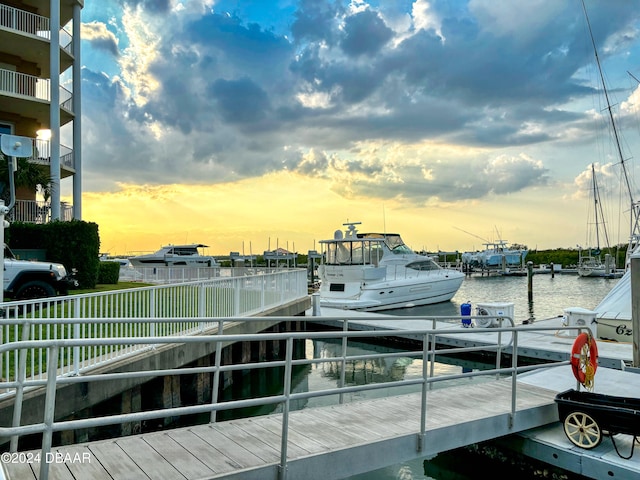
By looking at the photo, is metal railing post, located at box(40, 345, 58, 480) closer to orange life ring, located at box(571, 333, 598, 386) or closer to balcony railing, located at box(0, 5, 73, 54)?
orange life ring, located at box(571, 333, 598, 386)

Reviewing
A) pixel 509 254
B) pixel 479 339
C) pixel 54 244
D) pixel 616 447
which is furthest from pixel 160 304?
pixel 509 254

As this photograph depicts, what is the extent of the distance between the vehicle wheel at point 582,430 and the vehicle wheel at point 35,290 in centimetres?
1203

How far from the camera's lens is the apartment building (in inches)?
1002

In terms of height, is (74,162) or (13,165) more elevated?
(74,162)

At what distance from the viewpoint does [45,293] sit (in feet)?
44.5

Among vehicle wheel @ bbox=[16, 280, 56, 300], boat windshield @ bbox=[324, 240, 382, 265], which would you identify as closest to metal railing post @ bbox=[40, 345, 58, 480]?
vehicle wheel @ bbox=[16, 280, 56, 300]

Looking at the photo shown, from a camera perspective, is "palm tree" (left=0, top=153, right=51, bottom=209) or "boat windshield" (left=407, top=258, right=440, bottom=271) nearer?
"palm tree" (left=0, top=153, right=51, bottom=209)

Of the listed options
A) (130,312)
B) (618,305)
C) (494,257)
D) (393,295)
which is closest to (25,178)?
(130,312)

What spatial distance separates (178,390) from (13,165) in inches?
217

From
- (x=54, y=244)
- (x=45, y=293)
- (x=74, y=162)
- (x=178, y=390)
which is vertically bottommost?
(x=178, y=390)

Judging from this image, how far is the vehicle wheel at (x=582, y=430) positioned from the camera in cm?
668

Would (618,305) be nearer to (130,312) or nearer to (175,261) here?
(130,312)

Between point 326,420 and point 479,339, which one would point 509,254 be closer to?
point 479,339

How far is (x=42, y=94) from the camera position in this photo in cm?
2688
